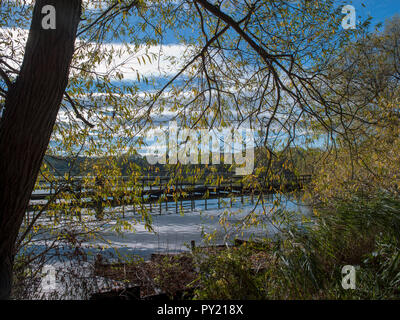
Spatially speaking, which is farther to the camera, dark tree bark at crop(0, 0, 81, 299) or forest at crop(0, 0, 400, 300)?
forest at crop(0, 0, 400, 300)

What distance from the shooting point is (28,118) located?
1.44 meters

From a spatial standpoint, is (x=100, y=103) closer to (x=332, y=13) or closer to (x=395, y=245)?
(x=332, y=13)

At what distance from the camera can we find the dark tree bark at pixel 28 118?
142 centimetres

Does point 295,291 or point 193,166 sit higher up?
point 193,166

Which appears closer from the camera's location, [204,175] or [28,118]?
[28,118]

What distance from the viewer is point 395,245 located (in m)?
2.62

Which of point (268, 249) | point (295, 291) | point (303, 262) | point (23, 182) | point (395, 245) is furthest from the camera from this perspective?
point (268, 249)

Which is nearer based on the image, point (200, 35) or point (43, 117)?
point (43, 117)

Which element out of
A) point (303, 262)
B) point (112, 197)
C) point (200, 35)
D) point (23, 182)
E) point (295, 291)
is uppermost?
point (200, 35)

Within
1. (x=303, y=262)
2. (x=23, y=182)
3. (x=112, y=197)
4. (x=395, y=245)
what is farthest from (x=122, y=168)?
(x=395, y=245)

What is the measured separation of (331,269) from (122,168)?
2065mm

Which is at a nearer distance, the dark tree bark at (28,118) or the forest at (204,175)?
the dark tree bark at (28,118)

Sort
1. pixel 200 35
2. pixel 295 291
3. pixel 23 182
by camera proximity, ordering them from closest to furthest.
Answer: pixel 23 182 < pixel 295 291 < pixel 200 35

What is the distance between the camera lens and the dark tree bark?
1419 mm
